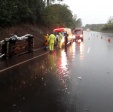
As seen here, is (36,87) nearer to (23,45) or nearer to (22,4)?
(23,45)

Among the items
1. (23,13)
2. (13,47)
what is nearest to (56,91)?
(13,47)

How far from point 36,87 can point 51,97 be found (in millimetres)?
1429

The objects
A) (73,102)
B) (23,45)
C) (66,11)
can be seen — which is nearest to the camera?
(73,102)

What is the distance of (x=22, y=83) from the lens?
9.80m

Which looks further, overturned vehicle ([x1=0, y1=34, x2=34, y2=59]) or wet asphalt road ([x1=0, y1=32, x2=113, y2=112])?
overturned vehicle ([x1=0, y1=34, x2=34, y2=59])

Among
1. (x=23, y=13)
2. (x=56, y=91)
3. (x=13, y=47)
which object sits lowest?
(x=56, y=91)

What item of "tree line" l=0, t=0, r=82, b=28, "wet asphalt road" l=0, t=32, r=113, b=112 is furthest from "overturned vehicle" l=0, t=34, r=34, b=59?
"wet asphalt road" l=0, t=32, r=113, b=112

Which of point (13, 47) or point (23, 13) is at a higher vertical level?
point (23, 13)

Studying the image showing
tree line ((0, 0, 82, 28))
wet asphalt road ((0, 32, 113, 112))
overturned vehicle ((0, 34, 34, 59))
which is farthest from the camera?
tree line ((0, 0, 82, 28))

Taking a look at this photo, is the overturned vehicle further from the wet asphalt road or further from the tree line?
the wet asphalt road

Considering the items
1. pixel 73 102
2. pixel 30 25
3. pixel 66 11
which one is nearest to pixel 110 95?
pixel 73 102

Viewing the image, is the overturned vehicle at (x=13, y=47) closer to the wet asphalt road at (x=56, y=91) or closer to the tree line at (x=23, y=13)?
the tree line at (x=23, y=13)

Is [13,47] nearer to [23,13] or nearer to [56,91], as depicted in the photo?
[56,91]

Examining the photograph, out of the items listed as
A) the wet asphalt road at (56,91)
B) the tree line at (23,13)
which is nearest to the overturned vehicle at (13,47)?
the tree line at (23,13)
